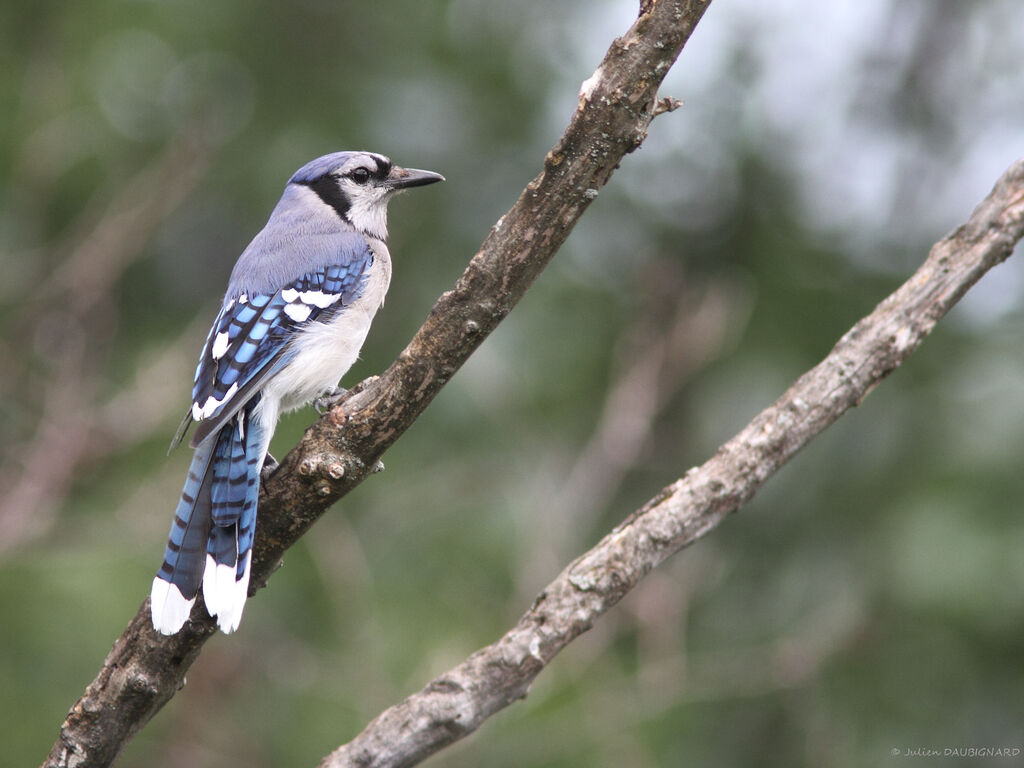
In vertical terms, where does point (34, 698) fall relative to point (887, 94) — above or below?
below

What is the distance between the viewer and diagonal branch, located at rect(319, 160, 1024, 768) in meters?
2.35

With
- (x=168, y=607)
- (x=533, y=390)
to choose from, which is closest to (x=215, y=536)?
(x=168, y=607)

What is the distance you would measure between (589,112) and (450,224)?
3.09 metres

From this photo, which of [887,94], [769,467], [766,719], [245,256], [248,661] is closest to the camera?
[769,467]

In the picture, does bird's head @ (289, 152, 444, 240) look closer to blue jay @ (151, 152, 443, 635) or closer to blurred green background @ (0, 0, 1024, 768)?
blue jay @ (151, 152, 443, 635)

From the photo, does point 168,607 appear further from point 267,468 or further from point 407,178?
point 407,178

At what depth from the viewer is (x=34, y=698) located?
3529mm

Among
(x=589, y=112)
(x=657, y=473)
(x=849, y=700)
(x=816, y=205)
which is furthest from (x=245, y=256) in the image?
(x=816, y=205)

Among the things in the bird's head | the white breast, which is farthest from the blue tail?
the bird's head

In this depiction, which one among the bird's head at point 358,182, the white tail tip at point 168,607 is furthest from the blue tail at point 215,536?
the bird's head at point 358,182

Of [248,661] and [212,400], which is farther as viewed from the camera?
[248,661]

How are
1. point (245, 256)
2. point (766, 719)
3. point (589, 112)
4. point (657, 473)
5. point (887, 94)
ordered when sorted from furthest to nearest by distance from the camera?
1. point (887, 94)
2. point (657, 473)
3. point (766, 719)
4. point (245, 256)
5. point (589, 112)

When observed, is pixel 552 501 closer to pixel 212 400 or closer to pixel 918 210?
pixel 212 400

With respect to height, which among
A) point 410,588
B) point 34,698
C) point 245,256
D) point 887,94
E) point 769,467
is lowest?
point 769,467
